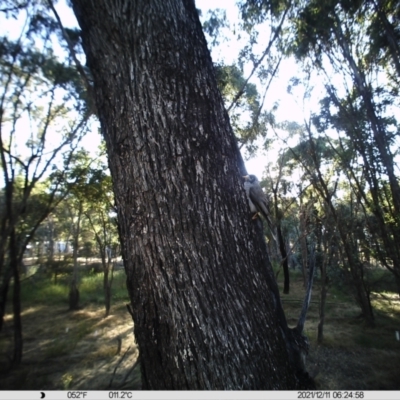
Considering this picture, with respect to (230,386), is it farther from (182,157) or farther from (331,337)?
(331,337)

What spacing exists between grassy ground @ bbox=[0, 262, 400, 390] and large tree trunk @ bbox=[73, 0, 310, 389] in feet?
14.1

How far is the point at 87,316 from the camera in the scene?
11672mm

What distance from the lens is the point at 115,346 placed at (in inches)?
335

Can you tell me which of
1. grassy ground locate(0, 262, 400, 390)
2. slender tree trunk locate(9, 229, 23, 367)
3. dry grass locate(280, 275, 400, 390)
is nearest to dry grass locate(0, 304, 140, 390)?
grassy ground locate(0, 262, 400, 390)

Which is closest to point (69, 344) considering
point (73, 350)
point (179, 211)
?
point (73, 350)

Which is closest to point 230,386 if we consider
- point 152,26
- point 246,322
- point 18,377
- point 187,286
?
point 246,322

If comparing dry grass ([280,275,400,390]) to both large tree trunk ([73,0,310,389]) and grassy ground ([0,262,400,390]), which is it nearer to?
grassy ground ([0,262,400,390])

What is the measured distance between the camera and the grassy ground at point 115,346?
6.36 meters

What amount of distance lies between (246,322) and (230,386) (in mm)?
200

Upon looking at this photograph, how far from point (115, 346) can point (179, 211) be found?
9.28 metres

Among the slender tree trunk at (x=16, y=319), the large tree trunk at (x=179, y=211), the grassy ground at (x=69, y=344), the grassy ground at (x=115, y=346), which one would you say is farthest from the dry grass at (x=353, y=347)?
the slender tree trunk at (x=16, y=319)

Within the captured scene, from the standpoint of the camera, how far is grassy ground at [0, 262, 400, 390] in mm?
6359

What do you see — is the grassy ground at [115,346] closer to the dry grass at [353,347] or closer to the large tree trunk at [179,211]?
the dry grass at [353,347]

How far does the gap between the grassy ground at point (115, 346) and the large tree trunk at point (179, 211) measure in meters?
4.29
